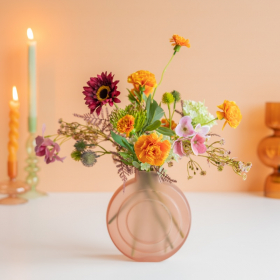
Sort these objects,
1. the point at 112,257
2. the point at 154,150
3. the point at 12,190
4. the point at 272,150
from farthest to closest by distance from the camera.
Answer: the point at 272,150 → the point at 12,190 → the point at 112,257 → the point at 154,150

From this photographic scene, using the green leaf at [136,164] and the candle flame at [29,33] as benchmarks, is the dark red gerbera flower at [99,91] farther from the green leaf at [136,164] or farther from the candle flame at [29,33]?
the candle flame at [29,33]

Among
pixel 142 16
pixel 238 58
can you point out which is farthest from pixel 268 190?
pixel 142 16

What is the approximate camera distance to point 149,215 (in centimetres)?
71

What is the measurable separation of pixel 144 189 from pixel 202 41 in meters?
0.75

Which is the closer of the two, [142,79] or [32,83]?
[142,79]

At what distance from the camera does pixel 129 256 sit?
0.73 meters

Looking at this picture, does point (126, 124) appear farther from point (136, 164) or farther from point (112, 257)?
point (112, 257)

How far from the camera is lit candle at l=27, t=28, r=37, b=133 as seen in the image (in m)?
1.19

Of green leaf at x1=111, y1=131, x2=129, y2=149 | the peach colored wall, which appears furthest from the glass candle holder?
green leaf at x1=111, y1=131, x2=129, y2=149

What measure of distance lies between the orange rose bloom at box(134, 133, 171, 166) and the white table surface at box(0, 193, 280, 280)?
196mm

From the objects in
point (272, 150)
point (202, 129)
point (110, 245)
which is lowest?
point (110, 245)

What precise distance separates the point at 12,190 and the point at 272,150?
780mm

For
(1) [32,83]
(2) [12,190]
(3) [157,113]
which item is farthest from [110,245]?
(1) [32,83]

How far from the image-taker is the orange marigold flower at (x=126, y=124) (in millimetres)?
636
